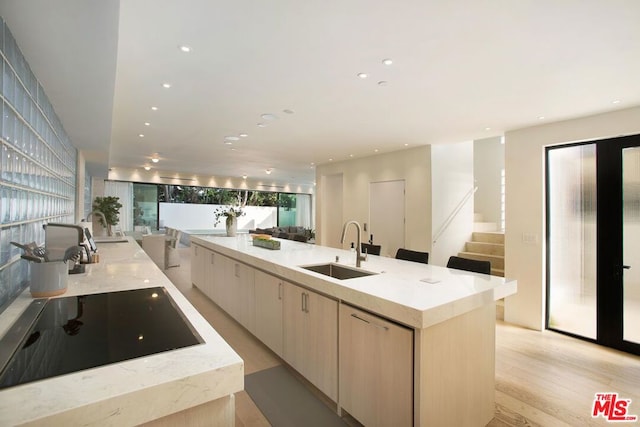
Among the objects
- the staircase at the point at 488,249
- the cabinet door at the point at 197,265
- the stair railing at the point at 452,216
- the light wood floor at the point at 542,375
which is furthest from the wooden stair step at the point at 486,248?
the cabinet door at the point at 197,265

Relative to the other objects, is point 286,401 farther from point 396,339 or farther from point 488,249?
point 488,249

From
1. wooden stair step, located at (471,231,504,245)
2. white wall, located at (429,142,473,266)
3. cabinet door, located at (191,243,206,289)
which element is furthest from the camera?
wooden stair step, located at (471,231,504,245)

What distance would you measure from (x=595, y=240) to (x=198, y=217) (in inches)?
425

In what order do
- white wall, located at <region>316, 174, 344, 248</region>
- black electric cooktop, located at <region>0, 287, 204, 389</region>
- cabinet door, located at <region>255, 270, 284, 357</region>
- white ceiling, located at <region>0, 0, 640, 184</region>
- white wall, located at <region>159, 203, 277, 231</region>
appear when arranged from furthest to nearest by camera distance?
white wall, located at <region>159, 203, 277, 231</region>, white wall, located at <region>316, 174, 344, 248</region>, cabinet door, located at <region>255, 270, 284, 357</region>, white ceiling, located at <region>0, 0, 640, 184</region>, black electric cooktop, located at <region>0, 287, 204, 389</region>

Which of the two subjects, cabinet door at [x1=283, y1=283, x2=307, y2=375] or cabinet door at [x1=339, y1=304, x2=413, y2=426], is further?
cabinet door at [x1=283, y1=283, x2=307, y2=375]

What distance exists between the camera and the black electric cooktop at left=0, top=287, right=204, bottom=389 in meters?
0.86

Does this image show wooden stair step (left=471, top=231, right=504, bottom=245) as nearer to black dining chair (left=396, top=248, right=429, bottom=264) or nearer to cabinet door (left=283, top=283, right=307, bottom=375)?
black dining chair (left=396, top=248, right=429, bottom=264)

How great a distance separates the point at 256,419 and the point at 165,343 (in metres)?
1.39

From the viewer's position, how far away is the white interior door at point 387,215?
5.94 metres

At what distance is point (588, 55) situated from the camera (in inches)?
86.7

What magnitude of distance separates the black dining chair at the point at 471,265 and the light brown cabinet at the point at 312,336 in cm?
126

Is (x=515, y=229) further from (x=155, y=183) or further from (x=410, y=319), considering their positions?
(x=155, y=183)

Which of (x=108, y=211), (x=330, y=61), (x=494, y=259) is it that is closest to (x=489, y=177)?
(x=494, y=259)

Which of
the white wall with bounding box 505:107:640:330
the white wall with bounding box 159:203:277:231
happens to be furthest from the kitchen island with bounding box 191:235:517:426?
the white wall with bounding box 159:203:277:231
